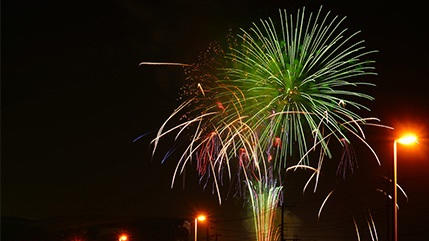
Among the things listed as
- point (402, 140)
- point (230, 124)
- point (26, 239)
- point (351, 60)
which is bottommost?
point (26, 239)

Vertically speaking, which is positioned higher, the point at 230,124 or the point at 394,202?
the point at 230,124

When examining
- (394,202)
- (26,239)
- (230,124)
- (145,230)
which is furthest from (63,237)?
(394,202)

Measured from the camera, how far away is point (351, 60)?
71.0ft

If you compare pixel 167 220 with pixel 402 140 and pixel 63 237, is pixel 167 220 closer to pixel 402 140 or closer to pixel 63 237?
pixel 63 237

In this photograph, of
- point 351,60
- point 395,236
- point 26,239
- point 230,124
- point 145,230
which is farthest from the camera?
point 145,230

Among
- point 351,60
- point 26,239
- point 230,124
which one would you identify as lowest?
point 26,239

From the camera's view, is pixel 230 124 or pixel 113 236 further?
pixel 113 236

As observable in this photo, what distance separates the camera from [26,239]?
3593 inches

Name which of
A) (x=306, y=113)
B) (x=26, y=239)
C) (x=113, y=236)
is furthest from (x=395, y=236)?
(x=113, y=236)

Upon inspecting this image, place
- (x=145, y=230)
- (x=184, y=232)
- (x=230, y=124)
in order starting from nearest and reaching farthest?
(x=230, y=124), (x=184, y=232), (x=145, y=230)

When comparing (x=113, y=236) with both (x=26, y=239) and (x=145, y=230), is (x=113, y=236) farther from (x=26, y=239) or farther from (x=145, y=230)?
(x=26, y=239)

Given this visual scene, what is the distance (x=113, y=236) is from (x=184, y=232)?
1285cm

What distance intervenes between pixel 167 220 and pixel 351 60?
3568 inches

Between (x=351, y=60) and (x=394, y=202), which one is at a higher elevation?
(x=351, y=60)
